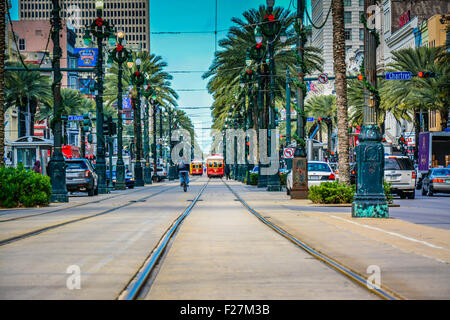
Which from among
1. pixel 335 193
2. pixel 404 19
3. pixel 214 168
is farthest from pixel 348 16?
pixel 335 193

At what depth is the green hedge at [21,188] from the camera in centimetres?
2625

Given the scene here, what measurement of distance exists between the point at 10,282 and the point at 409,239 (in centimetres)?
778

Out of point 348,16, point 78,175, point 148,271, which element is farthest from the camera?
point 348,16

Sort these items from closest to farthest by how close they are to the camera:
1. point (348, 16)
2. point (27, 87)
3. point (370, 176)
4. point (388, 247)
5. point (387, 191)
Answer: point (388, 247) → point (370, 176) → point (387, 191) → point (27, 87) → point (348, 16)

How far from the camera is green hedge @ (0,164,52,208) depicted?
2625 centimetres

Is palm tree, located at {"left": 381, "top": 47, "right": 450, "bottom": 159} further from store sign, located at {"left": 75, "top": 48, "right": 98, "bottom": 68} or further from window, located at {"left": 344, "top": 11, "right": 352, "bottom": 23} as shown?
window, located at {"left": 344, "top": 11, "right": 352, "bottom": 23}

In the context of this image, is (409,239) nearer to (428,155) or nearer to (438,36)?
(428,155)

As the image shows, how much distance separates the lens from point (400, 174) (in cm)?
3272

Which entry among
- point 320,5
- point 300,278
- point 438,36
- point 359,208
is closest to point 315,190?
point 359,208

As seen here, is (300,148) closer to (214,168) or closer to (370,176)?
(370,176)

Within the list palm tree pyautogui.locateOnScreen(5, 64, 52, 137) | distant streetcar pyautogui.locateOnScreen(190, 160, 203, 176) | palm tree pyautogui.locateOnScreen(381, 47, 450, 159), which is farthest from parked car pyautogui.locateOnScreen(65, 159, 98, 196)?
distant streetcar pyautogui.locateOnScreen(190, 160, 203, 176)

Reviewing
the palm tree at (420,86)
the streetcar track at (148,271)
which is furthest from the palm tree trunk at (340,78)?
the palm tree at (420,86)

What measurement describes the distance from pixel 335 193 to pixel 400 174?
7155 millimetres

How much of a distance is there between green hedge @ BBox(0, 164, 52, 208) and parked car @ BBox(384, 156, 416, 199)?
1461cm
